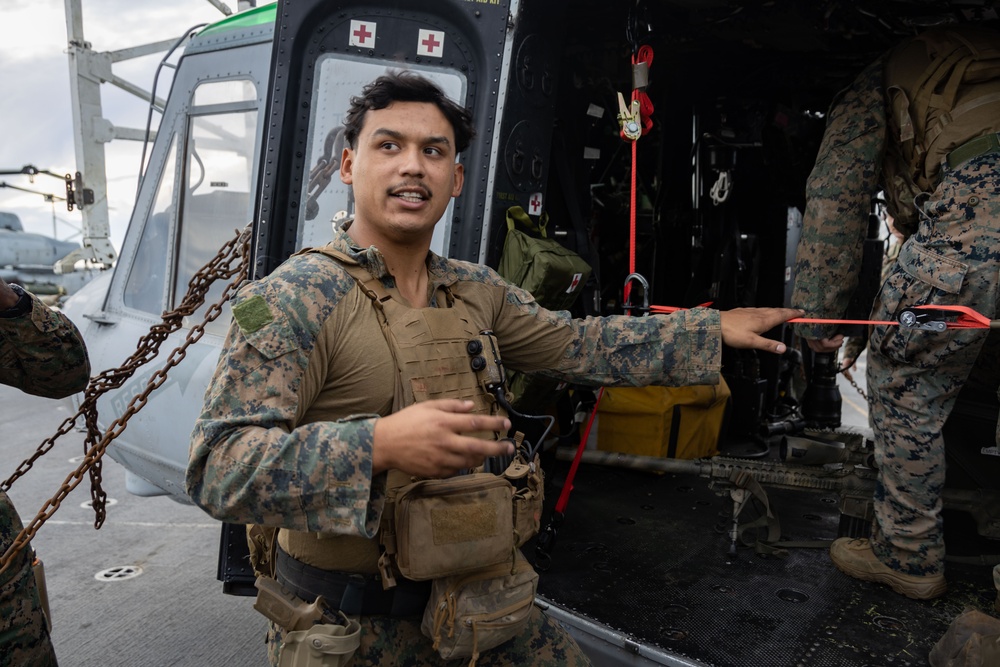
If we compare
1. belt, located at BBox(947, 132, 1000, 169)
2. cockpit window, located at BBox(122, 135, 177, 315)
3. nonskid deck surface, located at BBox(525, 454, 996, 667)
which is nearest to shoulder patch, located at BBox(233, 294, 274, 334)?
nonskid deck surface, located at BBox(525, 454, 996, 667)

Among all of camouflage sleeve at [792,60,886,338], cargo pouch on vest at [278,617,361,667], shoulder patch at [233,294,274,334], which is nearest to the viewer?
shoulder patch at [233,294,274,334]

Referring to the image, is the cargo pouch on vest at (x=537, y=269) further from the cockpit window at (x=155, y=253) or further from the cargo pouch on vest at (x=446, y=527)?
the cockpit window at (x=155, y=253)

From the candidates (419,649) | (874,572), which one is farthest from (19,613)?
(874,572)

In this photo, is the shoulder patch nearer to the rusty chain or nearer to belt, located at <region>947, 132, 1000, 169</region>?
the rusty chain

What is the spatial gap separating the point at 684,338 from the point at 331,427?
1.08 meters

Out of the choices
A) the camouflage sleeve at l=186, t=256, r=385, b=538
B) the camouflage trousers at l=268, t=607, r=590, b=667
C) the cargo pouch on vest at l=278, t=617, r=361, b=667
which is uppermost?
the camouflage sleeve at l=186, t=256, r=385, b=538

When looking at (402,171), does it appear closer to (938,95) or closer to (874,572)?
(938,95)

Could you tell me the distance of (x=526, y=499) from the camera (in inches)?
68.5

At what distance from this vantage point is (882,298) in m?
2.69

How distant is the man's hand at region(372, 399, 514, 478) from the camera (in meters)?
1.21

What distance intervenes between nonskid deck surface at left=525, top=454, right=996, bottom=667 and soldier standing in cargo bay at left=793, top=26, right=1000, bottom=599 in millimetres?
172

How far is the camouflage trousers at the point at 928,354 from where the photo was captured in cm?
247

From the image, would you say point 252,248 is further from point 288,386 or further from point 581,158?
point 581,158

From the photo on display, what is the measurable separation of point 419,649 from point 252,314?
2.83 ft
